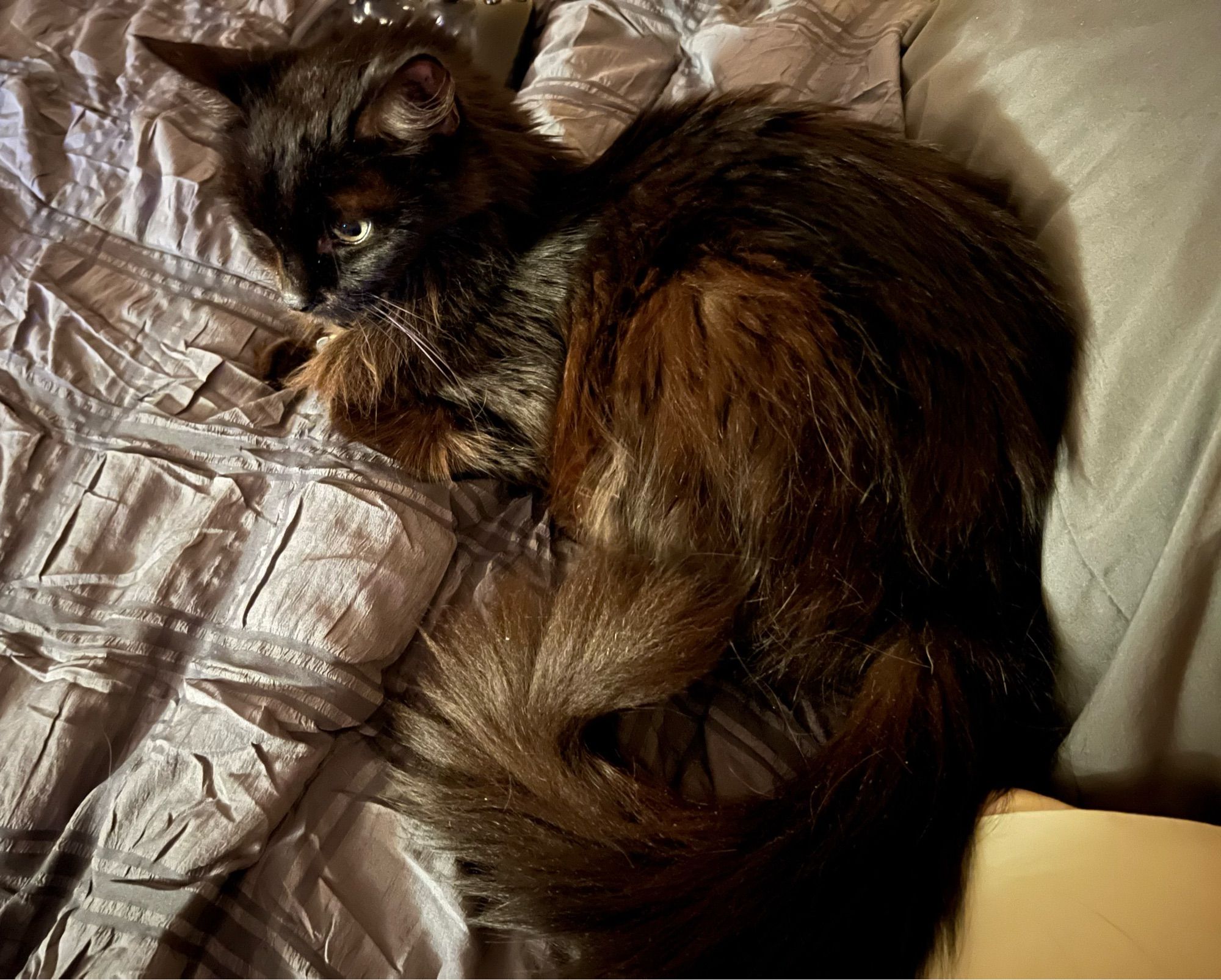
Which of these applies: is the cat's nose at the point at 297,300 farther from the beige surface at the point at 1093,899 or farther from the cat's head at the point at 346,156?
the beige surface at the point at 1093,899

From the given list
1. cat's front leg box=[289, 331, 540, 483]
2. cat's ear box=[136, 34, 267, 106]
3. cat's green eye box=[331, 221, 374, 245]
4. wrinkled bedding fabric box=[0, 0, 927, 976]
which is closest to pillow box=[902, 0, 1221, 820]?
wrinkled bedding fabric box=[0, 0, 927, 976]

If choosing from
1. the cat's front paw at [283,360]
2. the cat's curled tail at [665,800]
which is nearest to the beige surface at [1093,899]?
the cat's curled tail at [665,800]

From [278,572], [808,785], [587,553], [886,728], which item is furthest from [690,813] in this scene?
[278,572]

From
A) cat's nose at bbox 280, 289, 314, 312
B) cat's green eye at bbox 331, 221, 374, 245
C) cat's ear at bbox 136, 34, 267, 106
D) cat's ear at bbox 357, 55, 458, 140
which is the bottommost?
cat's nose at bbox 280, 289, 314, 312

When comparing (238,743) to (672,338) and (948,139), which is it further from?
(948,139)

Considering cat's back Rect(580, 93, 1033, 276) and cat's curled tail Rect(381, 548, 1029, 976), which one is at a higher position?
cat's back Rect(580, 93, 1033, 276)

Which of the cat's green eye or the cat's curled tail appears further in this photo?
the cat's green eye

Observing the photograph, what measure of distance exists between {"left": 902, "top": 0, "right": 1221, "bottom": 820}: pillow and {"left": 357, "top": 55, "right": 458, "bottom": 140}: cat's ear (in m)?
0.77

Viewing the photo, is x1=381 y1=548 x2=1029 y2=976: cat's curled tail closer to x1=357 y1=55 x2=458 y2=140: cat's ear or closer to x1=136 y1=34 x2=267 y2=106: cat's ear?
x1=357 y1=55 x2=458 y2=140: cat's ear

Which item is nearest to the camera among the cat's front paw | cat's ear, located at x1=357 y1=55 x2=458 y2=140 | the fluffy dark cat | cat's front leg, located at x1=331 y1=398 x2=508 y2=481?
the fluffy dark cat

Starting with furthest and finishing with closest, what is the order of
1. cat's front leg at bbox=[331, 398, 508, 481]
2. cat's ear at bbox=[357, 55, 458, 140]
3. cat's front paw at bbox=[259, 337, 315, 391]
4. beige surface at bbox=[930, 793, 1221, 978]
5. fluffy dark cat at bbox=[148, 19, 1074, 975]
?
cat's front paw at bbox=[259, 337, 315, 391]
cat's front leg at bbox=[331, 398, 508, 481]
cat's ear at bbox=[357, 55, 458, 140]
fluffy dark cat at bbox=[148, 19, 1074, 975]
beige surface at bbox=[930, 793, 1221, 978]

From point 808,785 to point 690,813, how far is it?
127 mm

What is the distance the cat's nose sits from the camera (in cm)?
109

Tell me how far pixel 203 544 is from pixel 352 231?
0.48m
